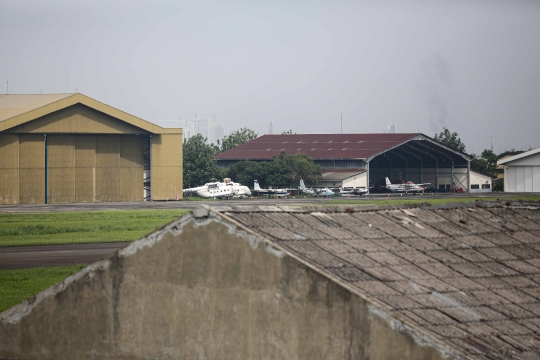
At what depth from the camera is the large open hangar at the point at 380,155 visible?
115 m

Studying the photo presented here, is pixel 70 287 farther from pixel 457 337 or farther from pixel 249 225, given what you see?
pixel 457 337

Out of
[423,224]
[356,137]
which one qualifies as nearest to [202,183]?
[356,137]

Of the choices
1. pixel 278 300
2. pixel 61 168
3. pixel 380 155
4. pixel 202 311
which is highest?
pixel 380 155

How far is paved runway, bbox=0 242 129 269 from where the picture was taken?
1227 inches

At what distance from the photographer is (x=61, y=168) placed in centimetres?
8488

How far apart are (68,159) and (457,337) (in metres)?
78.4

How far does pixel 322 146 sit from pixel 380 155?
396 inches

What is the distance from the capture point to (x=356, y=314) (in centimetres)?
1080

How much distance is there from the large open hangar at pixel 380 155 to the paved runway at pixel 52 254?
253 feet

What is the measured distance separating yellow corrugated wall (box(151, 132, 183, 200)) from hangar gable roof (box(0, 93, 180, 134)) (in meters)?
1.33

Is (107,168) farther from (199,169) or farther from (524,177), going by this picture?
(524,177)

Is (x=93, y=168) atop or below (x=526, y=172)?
atop

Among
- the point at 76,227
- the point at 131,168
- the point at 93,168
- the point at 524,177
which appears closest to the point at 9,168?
the point at 93,168

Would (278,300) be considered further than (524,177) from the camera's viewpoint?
No
